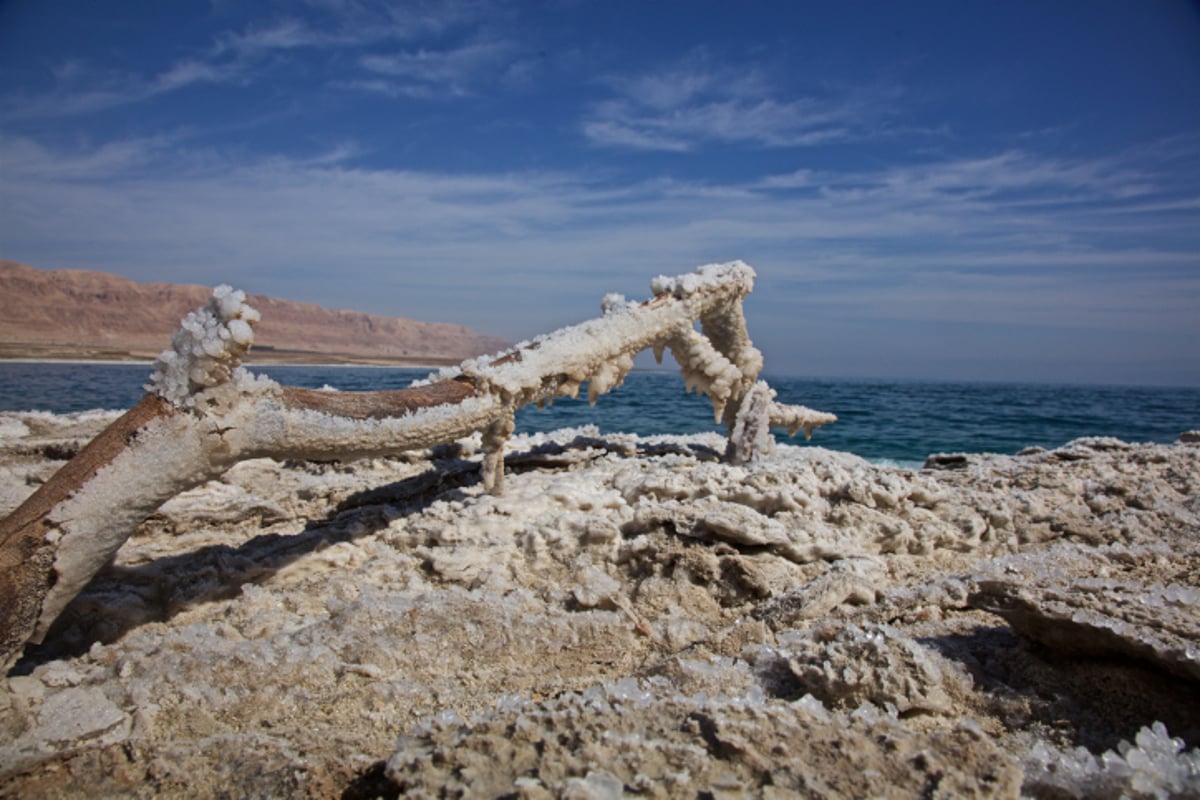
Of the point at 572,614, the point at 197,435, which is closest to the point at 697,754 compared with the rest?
the point at 572,614

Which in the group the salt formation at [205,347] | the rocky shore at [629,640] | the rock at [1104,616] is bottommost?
the rocky shore at [629,640]

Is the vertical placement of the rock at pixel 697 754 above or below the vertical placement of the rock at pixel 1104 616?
below

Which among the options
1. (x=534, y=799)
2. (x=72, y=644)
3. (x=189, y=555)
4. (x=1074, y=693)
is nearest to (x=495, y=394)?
(x=189, y=555)

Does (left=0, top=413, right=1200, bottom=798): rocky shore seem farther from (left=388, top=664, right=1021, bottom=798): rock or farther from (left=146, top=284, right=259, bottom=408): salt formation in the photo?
(left=146, top=284, right=259, bottom=408): salt formation

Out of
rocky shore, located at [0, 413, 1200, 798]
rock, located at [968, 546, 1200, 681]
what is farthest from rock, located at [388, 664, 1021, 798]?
rock, located at [968, 546, 1200, 681]

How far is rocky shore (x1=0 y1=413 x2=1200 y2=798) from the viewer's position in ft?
4.81

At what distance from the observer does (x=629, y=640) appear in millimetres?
2760

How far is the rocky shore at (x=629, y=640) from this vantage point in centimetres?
147

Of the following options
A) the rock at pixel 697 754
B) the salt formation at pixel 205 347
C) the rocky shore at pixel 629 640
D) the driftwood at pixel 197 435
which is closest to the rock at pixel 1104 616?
the rocky shore at pixel 629 640

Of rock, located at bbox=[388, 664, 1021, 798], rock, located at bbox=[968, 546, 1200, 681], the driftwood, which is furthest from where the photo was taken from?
the driftwood

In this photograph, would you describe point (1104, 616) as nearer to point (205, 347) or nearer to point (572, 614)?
point (572, 614)

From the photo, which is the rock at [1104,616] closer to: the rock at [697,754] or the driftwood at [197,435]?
the rock at [697,754]

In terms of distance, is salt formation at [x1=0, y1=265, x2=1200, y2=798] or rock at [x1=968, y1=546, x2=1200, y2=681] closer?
salt formation at [x1=0, y1=265, x2=1200, y2=798]

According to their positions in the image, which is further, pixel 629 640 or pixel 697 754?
pixel 629 640
